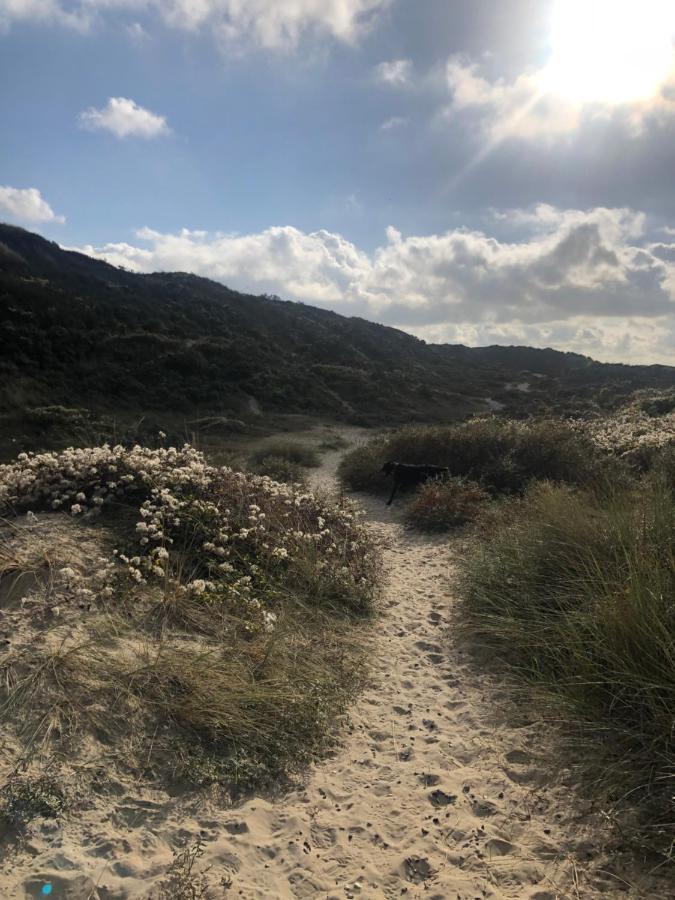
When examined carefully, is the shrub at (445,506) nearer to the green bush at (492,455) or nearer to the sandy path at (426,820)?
the green bush at (492,455)

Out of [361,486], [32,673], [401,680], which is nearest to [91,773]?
[32,673]

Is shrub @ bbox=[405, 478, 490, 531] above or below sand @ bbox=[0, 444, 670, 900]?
above

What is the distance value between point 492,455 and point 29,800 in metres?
11.4

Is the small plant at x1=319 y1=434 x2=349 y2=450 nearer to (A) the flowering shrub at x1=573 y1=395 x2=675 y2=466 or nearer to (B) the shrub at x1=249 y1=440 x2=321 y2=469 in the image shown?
(B) the shrub at x1=249 y1=440 x2=321 y2=469

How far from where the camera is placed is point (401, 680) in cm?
458

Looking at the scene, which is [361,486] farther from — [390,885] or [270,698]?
[390,885]

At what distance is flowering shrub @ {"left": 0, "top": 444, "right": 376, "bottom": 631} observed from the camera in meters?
5.13

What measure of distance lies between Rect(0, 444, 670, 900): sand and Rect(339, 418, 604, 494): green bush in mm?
8078

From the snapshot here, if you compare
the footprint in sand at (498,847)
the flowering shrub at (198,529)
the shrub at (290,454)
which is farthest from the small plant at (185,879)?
the shrub at (290,454)

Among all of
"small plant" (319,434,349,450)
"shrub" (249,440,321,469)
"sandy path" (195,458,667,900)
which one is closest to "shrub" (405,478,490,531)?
"sandy path" (195,458,667,900)

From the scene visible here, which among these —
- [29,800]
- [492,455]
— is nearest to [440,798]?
[29,800]

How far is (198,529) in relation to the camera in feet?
19.5

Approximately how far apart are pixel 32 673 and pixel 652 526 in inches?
206

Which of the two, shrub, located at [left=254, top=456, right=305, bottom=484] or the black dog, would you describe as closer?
the black dog
